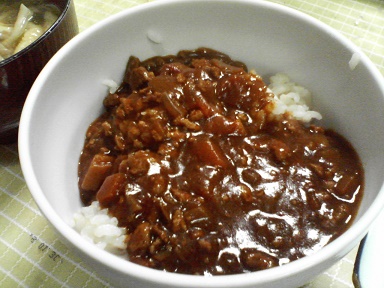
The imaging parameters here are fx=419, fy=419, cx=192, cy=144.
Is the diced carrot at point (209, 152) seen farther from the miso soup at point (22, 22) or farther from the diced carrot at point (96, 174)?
the miso soup at point (22, 22)

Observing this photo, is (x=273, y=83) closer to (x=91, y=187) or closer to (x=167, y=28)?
(x=167, y=28)

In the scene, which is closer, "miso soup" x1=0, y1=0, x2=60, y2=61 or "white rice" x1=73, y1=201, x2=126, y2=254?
"white rice" x1=73, y1=201, x2=126, y2=254

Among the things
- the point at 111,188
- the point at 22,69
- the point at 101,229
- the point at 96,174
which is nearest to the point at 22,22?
the point at 22,69

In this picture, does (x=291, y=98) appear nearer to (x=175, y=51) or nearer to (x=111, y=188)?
(x=175, y=51)

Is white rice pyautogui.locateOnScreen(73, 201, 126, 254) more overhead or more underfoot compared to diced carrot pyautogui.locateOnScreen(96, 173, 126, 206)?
more underfoot

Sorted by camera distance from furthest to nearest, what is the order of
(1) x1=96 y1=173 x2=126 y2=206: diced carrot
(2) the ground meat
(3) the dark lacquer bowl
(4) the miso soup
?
(4) the miso soup
(3) the dark lacquer bowl
(1) x1=96 y1=173 x2=126 y2=206: diced carrot
(2) the ground meat

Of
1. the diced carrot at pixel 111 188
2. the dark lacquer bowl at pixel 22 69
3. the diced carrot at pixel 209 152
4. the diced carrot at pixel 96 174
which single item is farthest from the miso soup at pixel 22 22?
the diced carrot at pixel 209 152

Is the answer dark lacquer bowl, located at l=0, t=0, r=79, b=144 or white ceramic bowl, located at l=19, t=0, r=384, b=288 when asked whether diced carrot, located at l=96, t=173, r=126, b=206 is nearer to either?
white ceramic bowl, located at l=19, t=0, r=384, b=288

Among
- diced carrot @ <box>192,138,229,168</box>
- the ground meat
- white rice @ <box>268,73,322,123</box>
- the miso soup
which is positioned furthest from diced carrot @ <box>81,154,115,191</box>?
the miso soup
